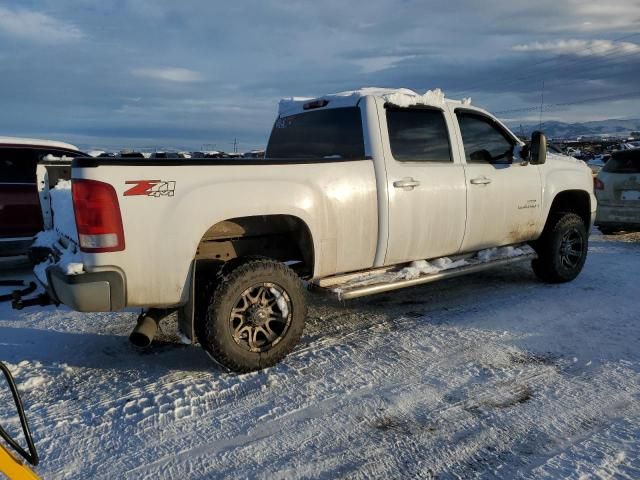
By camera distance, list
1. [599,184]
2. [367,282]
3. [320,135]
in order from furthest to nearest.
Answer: [599,184] → [320,135] → [367,282]

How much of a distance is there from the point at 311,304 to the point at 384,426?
2.46 m

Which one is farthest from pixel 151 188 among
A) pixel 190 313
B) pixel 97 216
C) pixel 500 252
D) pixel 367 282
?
pixel 500 252

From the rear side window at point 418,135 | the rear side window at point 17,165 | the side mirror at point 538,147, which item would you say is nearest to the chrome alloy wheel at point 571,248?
the side mirror at point 538,147

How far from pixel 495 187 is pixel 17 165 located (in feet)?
20.3

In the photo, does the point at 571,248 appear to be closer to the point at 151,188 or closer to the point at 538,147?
the point at 538,147

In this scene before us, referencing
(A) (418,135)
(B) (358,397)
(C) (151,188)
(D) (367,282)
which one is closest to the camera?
(C) (151,188)

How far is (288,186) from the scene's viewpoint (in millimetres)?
3854

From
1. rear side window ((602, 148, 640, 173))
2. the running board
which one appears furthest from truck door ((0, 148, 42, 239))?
rear side window ((602, 148, 640, 173))

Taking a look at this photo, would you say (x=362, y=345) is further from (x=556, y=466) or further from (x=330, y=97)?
(x=330, y=97)

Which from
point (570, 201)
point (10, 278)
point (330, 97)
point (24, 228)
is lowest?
point (10, 278)

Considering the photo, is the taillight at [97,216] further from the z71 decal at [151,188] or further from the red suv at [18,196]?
the red suv at [18,196]

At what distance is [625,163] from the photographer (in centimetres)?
870

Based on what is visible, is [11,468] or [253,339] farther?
[253,339]

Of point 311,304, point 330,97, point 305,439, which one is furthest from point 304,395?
point 330,97
